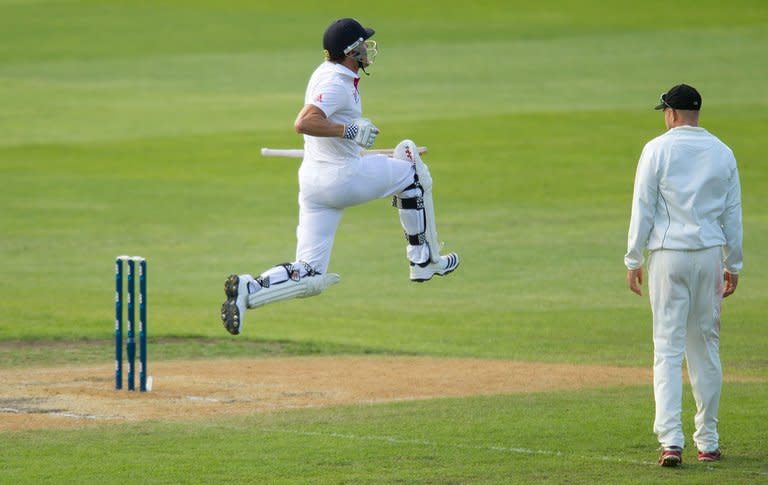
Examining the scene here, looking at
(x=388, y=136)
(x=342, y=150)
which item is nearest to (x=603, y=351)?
(x=342, y=150)

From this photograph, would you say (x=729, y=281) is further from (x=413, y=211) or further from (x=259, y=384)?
(x=259, y=384)

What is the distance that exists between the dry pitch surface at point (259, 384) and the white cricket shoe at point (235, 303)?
219 cm

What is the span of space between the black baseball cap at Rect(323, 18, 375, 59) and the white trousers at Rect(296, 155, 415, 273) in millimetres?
878

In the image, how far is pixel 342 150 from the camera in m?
11.1

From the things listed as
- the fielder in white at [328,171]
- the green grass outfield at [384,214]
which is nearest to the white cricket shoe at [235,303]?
the fielder in white at [328,171]

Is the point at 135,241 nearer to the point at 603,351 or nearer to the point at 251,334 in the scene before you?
the point at 251,334

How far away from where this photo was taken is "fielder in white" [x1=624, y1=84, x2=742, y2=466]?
1011 centimetres

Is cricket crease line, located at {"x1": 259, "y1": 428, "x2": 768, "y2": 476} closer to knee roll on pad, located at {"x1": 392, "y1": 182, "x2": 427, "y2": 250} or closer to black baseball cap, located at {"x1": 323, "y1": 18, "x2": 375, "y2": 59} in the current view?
knee roll on pad, located at {"x1": 392, "y1": 182, "x2": 427, "y2": 250}

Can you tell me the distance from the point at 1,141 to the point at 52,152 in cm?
181

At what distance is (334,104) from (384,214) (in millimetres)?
18455

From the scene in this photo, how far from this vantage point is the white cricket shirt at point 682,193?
10.1 metres

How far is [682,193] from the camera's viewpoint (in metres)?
10.1

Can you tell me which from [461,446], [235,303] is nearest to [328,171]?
[235,303]

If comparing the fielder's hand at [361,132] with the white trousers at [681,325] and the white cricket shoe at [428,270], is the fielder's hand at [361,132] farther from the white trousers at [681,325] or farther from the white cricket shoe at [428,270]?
the white trousers at [681,325]
